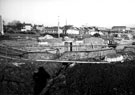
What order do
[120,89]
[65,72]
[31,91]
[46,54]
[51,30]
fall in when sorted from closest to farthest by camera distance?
1. [120,89]
2. [31,91]
3. [65,72]
4. [46,54]
5. [51,30]

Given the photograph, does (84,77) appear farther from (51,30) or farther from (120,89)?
(51,30)

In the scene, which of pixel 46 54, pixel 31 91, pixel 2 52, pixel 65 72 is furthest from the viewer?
pixel 46 54

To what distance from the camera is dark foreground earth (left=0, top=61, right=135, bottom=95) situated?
883 cm

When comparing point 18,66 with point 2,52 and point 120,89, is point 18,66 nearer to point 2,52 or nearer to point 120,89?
point 2,52

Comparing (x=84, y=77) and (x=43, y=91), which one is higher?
(x=84, y=77)

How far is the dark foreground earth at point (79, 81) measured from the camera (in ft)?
29.0

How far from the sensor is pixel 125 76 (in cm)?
948

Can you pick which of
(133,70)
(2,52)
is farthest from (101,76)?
(2,52)

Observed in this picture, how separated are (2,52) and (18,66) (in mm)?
5264

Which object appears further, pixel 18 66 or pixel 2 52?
pixel 2 52

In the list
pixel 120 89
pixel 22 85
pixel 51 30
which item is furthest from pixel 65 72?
pixel 51 30

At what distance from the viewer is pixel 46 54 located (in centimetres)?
1750

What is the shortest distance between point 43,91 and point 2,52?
8.32 metres

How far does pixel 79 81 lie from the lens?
9.48m
